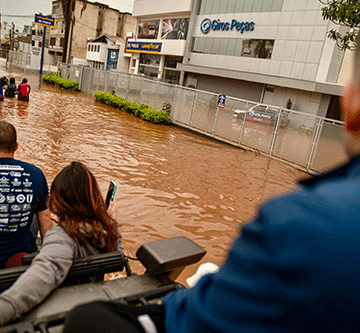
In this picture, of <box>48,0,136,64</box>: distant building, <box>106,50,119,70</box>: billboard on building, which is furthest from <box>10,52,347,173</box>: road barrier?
<box>48,0,136,64</box>: distant building

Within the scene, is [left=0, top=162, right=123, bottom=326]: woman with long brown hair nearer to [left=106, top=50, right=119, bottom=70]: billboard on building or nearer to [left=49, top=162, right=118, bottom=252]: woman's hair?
[left=49, top=162, right=118, bottom=252]: woman's hair

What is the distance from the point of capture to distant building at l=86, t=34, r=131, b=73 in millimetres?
52562

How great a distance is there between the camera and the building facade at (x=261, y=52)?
27.9 m

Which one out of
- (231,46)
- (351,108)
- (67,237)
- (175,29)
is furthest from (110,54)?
(351,108)

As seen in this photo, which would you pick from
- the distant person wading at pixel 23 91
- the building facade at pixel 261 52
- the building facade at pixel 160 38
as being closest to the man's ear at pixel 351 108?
the distant person wading at pixel 23 91

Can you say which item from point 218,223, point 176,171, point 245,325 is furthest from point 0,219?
point 176,171

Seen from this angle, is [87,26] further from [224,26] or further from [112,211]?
[112,211]

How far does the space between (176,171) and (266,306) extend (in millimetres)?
7799

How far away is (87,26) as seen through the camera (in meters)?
69.4

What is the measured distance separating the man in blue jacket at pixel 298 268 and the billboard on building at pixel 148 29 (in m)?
47.6

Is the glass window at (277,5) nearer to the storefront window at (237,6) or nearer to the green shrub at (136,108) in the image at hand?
the storefront window at (237,6)

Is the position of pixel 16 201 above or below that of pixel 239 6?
below

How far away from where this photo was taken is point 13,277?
1711 millimetres

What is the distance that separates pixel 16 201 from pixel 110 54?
56816 millimetres
